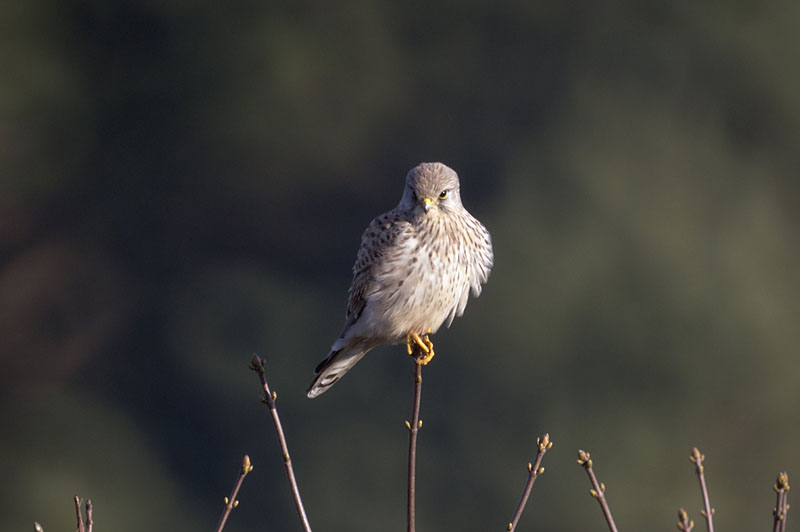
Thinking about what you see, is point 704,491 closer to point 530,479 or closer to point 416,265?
point 530,479

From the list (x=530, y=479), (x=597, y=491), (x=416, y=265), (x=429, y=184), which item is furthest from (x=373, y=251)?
(x=597, y=491)

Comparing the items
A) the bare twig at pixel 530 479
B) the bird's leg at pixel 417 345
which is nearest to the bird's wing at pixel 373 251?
the bird's leg at pixel 417 345

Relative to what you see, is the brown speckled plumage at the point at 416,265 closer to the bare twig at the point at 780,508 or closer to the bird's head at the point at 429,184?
the bird's head at the point at 429,184

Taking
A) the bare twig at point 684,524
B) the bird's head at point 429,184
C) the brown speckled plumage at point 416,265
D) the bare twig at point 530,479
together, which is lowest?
the bare twig at point 684,524

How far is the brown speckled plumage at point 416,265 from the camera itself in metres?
2.66

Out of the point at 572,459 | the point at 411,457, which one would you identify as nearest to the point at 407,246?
the point at 411,457

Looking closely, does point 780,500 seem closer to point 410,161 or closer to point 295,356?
point 295,356

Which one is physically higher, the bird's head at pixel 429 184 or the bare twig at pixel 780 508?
the bird's head at pixel 429 184

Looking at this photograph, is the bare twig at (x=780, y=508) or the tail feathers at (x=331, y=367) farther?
the tail feathers at (x=331, y=367)

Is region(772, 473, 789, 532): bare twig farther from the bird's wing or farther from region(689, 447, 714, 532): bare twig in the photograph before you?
the bird's wing

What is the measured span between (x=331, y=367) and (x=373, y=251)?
354 mm

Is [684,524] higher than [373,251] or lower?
lower

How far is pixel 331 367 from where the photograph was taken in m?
2.85

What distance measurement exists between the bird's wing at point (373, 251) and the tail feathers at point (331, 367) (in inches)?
3.6
